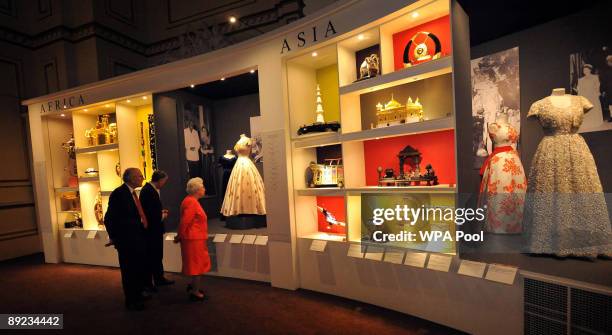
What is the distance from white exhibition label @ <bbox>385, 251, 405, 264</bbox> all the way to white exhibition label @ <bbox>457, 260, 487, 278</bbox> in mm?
510

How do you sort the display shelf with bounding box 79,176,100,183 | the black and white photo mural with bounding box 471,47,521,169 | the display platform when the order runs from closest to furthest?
the display platform < the black and white photo mural with bounding box 471,47,521,169 < the display shelf with bounding box 79,176,100,183

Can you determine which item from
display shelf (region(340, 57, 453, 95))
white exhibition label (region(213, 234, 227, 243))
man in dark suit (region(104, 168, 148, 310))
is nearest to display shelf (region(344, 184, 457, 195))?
display shelf (region(340, 57, 453, 95))

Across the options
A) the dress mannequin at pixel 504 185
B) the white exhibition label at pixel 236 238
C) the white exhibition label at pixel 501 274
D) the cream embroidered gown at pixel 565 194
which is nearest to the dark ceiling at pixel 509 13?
the cream embroidered gown at pixel 565 194

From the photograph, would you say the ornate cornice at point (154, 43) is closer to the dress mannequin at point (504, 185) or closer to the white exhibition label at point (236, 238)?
the white exhibition label at point (236, 238)

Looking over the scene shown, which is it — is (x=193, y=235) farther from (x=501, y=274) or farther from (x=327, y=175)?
(x=501, y=274)

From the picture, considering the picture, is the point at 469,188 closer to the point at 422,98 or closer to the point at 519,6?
the point at 422,98

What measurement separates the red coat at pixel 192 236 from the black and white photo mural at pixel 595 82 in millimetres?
3918

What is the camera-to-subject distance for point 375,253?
3051 mm

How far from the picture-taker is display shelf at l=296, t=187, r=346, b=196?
11.0 ft

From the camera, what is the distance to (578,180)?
2471 mm

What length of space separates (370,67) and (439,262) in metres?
1.93

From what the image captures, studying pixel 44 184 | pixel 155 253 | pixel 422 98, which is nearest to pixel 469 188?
pixel 422 98

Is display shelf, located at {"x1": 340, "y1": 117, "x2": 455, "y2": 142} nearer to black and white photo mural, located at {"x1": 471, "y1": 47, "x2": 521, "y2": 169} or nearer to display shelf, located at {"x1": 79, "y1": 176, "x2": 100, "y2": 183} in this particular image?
black and white photo mural, located at {"x1": 471, "y1": 47, "x2": 521, "y2": 169}

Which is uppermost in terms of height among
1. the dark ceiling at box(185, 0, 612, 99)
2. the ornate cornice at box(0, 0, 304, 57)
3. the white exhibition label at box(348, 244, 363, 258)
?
the ornate cornice at box(0, 0, 304, 57)
